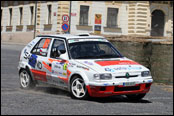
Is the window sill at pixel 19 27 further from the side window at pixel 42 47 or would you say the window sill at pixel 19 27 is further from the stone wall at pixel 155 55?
the side window at pixel 42 47

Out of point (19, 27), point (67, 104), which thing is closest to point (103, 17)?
point (19, 27)

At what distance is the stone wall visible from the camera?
54.2 feet

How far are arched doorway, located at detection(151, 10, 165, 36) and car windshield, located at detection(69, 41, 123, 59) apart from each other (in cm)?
3375

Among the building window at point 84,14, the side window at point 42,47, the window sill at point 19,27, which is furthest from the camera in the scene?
the window sill at point 19,27

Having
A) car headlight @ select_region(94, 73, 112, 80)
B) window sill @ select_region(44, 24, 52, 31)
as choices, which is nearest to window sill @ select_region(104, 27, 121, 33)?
window sill @ select_region(44, 24, 52, 31)

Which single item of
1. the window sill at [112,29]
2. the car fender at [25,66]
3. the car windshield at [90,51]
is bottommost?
the car fender at [25,66]

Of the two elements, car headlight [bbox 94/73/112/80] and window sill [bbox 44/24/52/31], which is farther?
window sill [bbox 44/24/52/31]

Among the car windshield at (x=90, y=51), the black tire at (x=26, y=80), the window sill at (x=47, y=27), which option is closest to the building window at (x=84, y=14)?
the window sill at (x=47, y=27)

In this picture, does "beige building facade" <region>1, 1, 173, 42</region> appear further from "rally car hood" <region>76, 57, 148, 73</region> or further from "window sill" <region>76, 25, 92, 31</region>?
"rally car hood" <region>76, 57, 148, 73</region>

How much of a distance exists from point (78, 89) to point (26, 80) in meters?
2.41

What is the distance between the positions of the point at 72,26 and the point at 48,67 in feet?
99.5

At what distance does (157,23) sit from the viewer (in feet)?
150

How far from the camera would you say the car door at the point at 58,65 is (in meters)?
11.8

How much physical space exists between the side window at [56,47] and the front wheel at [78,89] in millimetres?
1127
